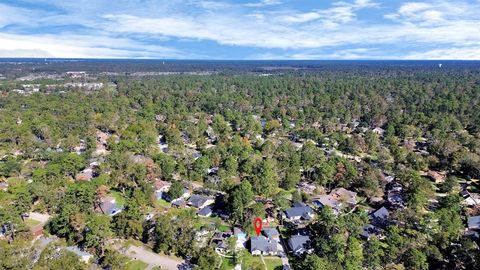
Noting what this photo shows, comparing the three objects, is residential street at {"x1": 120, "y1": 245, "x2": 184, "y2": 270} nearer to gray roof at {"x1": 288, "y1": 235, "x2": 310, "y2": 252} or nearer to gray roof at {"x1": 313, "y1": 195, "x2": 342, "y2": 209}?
gray roof at {"x1": 288, "y1": 235, "x2": 310, "y2": 252}

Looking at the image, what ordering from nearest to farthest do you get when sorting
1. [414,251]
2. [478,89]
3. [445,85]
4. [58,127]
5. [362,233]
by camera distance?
[414,251]
[362,233]
[58,127]
[478,89]
[445,85]

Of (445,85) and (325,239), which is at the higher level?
(445,85)

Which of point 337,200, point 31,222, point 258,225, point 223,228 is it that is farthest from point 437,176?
point 31,222

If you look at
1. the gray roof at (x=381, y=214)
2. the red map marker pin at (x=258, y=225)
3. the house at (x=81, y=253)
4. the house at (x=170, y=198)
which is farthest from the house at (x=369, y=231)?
the house at (x=81, y=253)

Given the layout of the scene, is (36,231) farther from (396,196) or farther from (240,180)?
(396,196)

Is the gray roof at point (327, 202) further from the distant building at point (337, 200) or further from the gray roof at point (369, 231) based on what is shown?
the gray roof at point (369, 231)

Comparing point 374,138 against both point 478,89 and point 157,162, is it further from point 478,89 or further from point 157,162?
point 478,89

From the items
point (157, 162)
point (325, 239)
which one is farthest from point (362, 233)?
point (157, 162)
